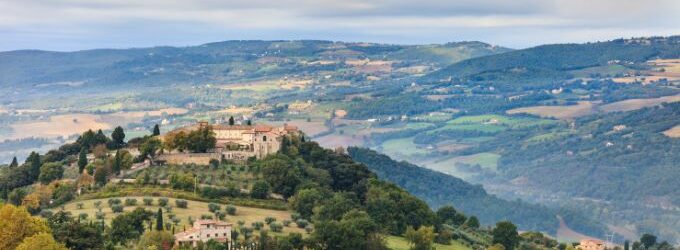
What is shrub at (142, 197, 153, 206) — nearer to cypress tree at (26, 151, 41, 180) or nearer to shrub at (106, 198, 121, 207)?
shrub at (106, 198, 121, 207)

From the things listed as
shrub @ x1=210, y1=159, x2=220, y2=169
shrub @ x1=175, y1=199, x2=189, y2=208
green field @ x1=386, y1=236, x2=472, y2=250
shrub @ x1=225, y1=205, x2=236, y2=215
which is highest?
Answer: shrub @ x1=210, y1=159, x2=220, y2=169

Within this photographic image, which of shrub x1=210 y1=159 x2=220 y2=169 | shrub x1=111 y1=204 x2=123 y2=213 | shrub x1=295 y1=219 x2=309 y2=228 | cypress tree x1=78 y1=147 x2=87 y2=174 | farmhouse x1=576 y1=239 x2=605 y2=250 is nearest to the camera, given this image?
shrub x1=111 y1=204 x2=123 y2=213

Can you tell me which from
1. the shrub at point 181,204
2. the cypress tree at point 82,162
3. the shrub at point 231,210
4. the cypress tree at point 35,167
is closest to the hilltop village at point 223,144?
the cypress tree at point 82,162

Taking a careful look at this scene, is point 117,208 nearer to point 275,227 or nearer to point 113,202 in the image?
point 113,202

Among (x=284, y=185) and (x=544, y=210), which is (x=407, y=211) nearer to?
(x=284, y=185)

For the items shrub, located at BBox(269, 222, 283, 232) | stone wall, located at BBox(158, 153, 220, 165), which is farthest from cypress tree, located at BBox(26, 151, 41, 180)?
shrub, located at BBox(269, 222, 283, 232)

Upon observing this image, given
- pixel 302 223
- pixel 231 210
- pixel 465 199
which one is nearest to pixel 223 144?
pixel 231 210

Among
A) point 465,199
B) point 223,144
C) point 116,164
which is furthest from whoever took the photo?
point 465,199
